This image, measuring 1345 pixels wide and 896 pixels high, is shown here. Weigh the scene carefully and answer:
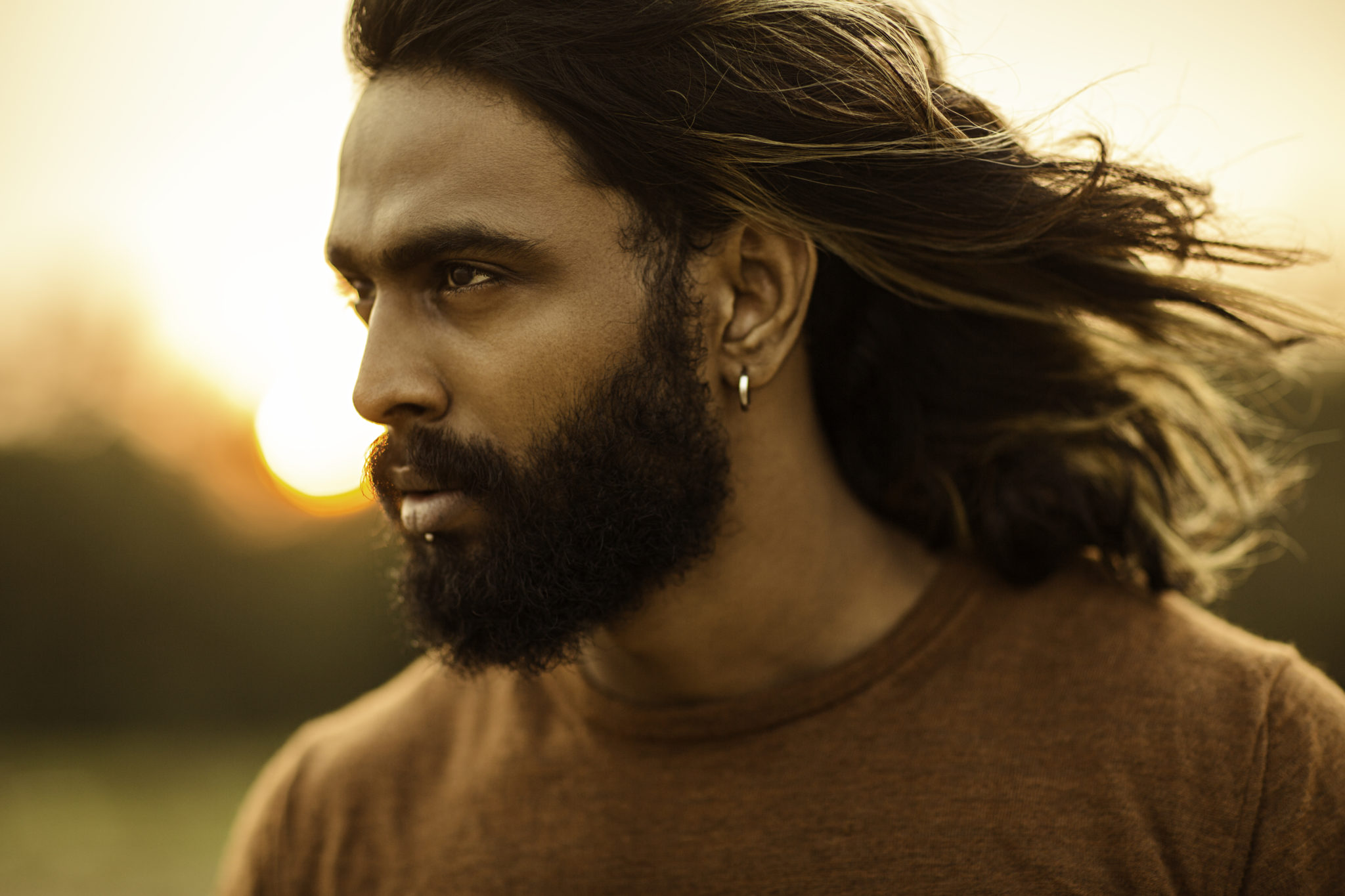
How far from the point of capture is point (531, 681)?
270 centimetres

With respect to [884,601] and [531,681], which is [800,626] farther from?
[531,681]

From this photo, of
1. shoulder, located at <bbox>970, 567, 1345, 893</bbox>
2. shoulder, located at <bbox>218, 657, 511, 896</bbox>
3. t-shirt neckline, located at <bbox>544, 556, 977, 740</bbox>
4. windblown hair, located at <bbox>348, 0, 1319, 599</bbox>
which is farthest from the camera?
shoulder, located at <bbox>218, 657, 511, 896</bbox>

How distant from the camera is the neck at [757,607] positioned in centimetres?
245

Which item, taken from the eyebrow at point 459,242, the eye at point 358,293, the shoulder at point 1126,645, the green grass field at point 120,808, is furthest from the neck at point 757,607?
the green grass field at point 120,808

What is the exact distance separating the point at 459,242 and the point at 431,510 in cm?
61

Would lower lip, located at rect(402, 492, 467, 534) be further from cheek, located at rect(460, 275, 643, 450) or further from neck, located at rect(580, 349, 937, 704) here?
neck, located at rect(580, 349, 937, 704)

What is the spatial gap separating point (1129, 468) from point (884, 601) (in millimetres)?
827

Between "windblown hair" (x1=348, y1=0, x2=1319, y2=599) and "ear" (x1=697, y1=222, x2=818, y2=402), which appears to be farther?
"ear" (x1=697, y1=222, x2=818, y2=402)

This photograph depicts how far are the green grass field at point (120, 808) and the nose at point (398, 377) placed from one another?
8368mm

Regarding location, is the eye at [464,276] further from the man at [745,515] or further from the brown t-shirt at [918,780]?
the brown t-shirt at [918,780]

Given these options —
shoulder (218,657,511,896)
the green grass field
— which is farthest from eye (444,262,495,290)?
the green grass field

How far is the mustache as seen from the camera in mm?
2223

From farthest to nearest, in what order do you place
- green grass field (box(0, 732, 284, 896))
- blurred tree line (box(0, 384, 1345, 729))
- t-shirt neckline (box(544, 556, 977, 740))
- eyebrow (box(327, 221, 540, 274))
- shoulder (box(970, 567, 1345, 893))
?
1. blurred tree line (box(0, 384, 1345, 729))
2. green grass field (box(0, 732, 284, 896))
3. t-shirt neckline (box(544, 556, 977, 740))
4. eyebrow (box(327, 221, 540, 274))
5. shoulder (box(970, 567, 1345, 893))

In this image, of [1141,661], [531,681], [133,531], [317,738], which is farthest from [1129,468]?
[133,531]
